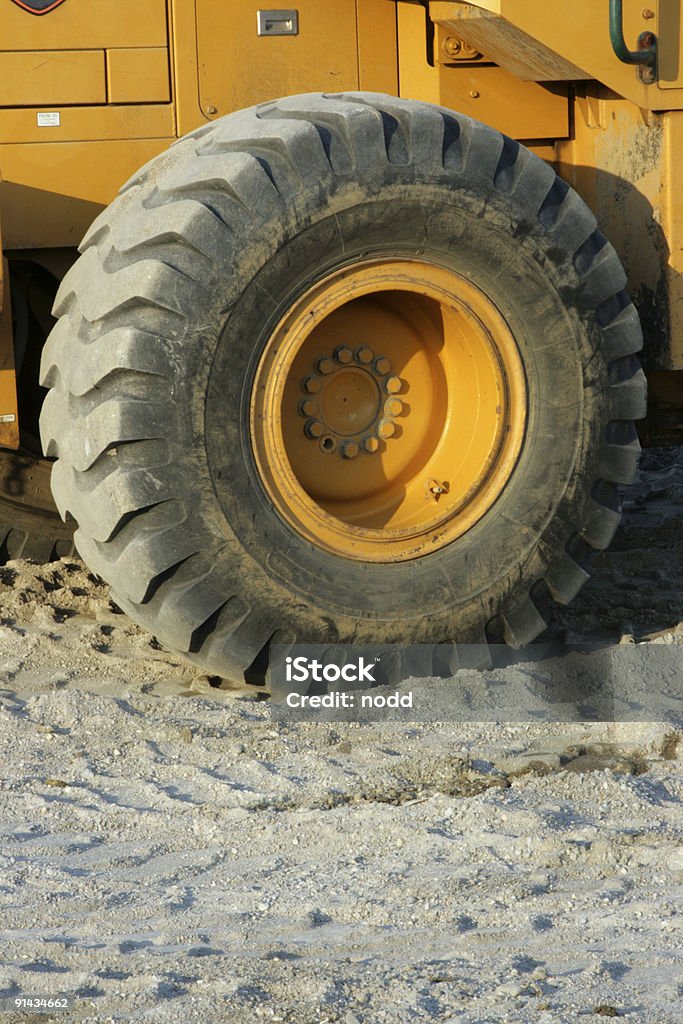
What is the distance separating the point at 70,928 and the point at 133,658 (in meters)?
1.67

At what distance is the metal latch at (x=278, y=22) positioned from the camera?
4.66 meters

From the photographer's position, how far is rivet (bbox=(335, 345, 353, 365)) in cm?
430

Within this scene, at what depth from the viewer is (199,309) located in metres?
3.88

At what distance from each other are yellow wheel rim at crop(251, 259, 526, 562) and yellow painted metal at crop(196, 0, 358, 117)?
0.87m

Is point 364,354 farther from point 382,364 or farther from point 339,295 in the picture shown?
point 339,295

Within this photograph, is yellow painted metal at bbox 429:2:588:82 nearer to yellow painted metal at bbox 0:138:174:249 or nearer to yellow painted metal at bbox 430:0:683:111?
yellow painted metal at bbox 430:0:683:111

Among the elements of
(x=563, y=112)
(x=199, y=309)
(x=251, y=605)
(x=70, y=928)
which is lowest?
(x=70, y=928)

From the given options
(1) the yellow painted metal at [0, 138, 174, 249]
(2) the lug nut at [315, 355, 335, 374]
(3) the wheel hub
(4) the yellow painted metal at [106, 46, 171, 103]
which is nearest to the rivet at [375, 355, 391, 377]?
(3) the wheel hub

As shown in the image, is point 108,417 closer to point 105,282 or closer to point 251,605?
point 105,282

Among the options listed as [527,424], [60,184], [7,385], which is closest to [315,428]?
[527,424]

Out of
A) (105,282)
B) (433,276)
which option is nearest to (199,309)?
(105,282)

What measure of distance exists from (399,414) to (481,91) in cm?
113

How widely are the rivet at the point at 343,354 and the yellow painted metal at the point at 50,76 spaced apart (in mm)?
1151

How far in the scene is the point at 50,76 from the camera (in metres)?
4.58
